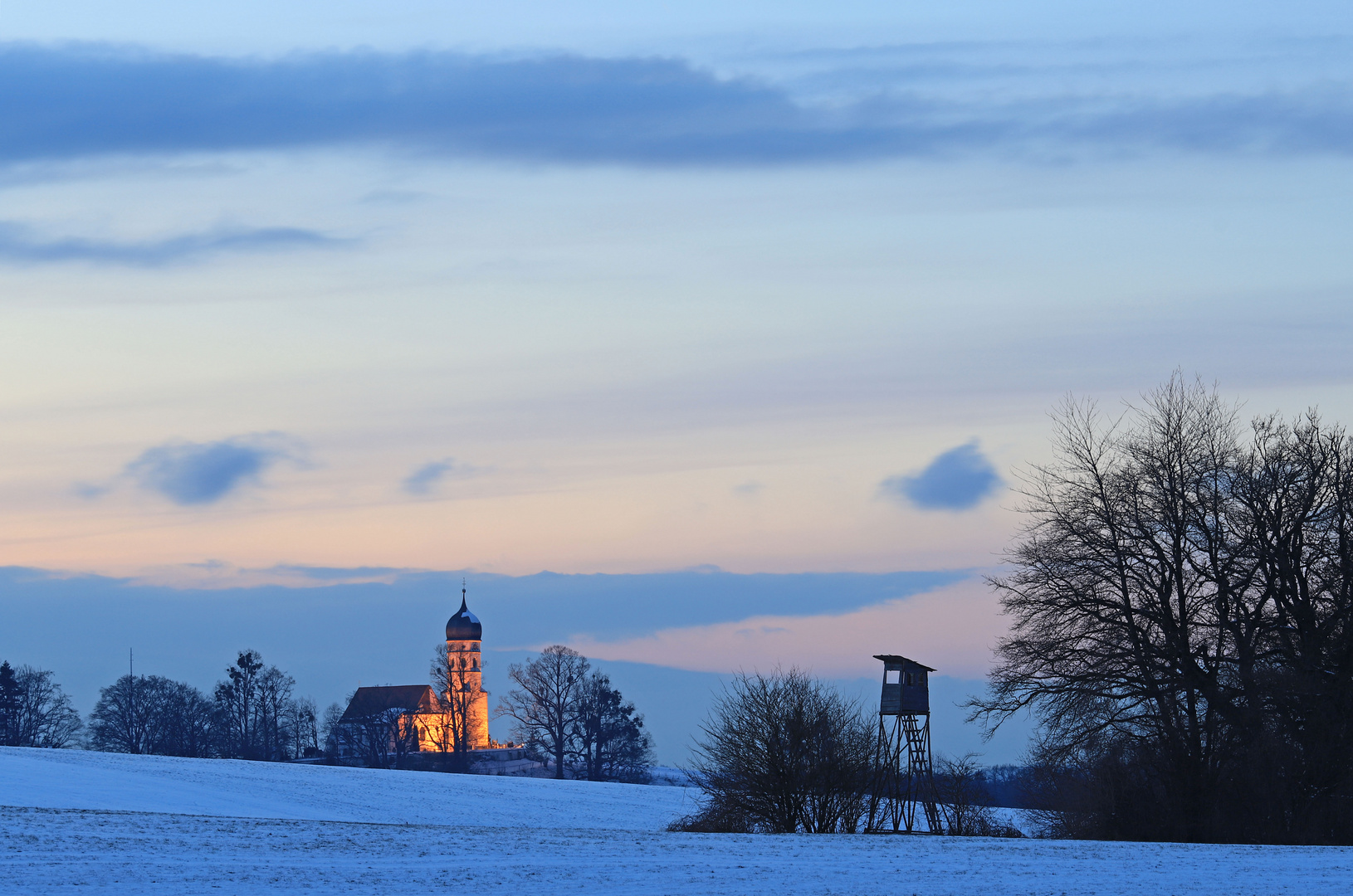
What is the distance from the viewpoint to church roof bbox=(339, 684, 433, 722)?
17112 cm

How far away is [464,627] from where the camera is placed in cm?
18475

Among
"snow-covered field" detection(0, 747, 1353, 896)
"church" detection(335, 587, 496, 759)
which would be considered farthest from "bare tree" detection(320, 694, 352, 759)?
"snow-covered field" detection(0, 747, 1353, 896)

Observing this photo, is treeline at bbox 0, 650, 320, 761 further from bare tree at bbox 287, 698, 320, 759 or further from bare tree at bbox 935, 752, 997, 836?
bare tree at bbox 935, 752, 997, 836

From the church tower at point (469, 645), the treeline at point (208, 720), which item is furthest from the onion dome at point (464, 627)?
the treeline at point (208, 720)

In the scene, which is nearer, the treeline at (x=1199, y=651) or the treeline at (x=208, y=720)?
the treeline at (x=1199, y=651)

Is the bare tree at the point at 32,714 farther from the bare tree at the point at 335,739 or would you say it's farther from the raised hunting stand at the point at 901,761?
the raised hunting stand at the point at 901,761

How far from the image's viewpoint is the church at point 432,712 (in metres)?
127

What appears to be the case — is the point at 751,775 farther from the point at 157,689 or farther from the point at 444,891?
the point at 157,689

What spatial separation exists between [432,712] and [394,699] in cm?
1891

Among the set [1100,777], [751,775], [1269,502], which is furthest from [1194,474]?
[751,775]

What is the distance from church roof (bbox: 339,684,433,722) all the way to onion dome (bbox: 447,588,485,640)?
785 cm

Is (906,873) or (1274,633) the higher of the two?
(1274,633)

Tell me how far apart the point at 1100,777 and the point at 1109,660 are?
8.74 feet

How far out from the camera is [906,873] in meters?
24.2
